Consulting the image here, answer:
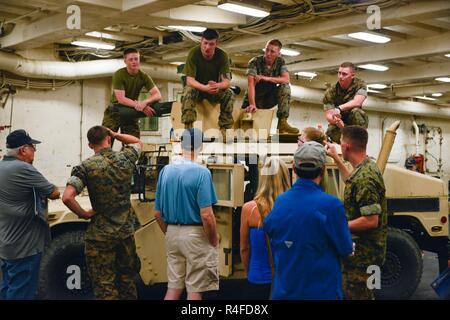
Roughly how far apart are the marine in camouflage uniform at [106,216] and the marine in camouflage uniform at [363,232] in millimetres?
1851

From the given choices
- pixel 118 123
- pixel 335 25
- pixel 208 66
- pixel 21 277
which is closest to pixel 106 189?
pixel 21 277

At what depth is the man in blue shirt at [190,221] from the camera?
13.7ft

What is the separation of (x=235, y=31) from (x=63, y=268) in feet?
18.6

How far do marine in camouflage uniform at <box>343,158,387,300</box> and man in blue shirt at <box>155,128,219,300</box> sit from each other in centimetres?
105

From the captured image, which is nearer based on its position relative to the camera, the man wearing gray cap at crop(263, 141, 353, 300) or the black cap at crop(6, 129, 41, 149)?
the man wearing gray cap at crop(263, 141, 353, 300)

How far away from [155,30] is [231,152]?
5.48 meters

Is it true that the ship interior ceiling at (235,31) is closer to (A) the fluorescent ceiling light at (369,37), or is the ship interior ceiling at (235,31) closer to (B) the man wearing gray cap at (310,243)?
(A) the fluorescent ceiling light at (369,37)

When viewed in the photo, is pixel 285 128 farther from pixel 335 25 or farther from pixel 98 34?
pixel 98 34

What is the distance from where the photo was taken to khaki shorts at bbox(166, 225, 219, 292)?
166 inches

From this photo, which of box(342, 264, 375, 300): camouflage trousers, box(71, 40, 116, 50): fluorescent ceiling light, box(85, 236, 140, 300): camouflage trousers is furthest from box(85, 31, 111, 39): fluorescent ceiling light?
box(342, 264, 375, 300): camouflage trousers

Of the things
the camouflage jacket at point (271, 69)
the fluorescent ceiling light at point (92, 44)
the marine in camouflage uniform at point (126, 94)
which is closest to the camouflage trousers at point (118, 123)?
the marine in camouflage uniform at point (126, 94)

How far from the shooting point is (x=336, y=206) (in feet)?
9.47

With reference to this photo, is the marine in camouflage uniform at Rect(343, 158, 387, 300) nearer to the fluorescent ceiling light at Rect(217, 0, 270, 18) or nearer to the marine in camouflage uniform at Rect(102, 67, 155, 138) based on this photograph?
the marine in camouflage uniform at Rect(102, 67, 155, 138)
